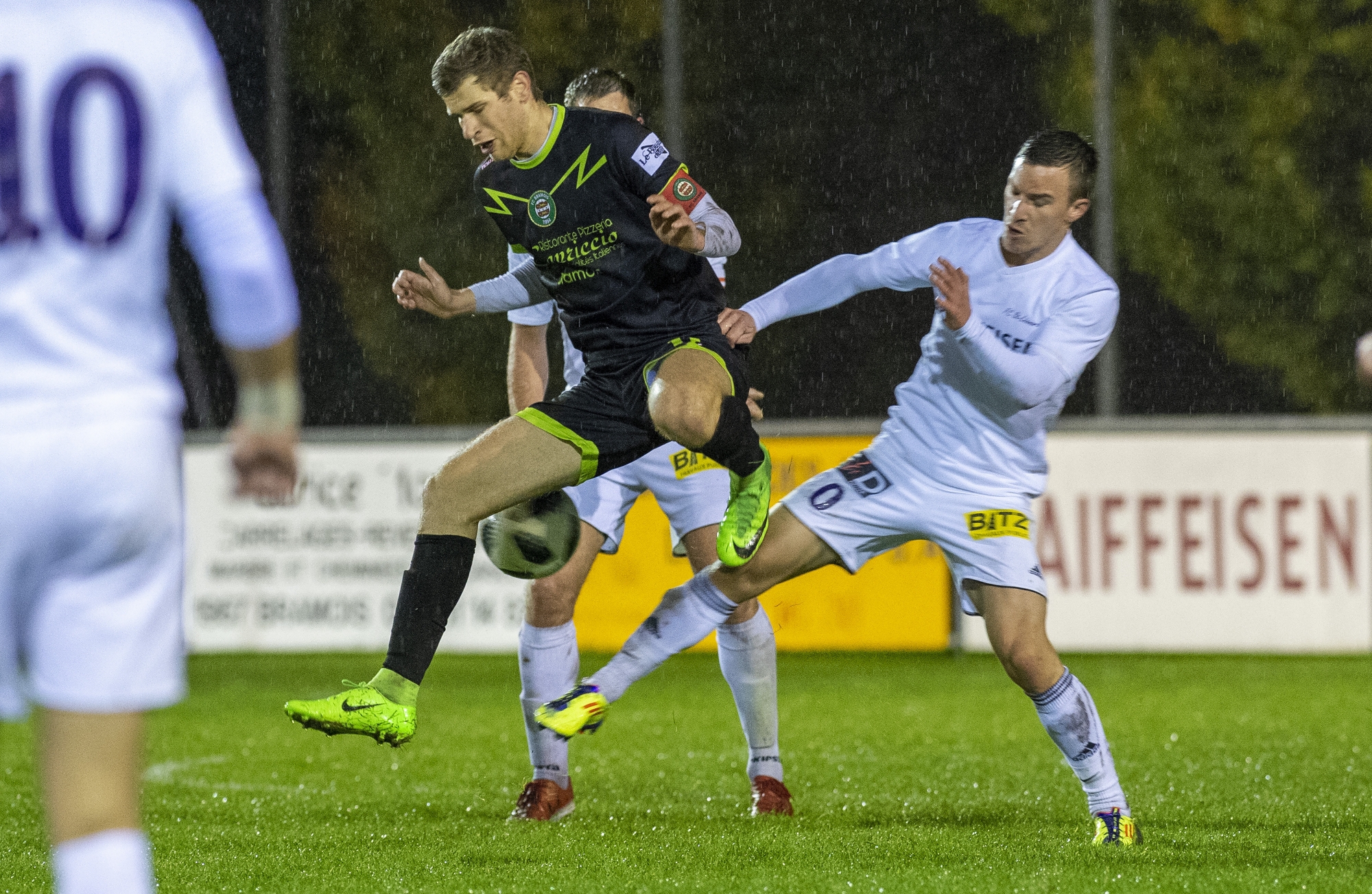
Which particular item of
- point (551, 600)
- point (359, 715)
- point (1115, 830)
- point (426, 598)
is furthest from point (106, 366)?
point (551, 600)

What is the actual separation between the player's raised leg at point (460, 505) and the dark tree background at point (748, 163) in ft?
34.4

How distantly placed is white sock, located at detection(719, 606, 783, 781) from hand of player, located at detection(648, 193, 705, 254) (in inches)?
61.3

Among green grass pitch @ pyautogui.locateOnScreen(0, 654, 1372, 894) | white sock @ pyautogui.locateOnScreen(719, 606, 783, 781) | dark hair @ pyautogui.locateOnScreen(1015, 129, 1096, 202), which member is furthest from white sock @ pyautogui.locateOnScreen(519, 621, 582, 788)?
dark hair @ pyautogui.locateOnScreen(1015, 129, 1096, 202)

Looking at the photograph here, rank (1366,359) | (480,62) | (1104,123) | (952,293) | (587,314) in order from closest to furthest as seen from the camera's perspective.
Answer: (1366,359)
(952,293)
(480,62)
(587,314)
(1104,123)

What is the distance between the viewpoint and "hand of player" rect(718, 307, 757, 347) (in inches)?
192

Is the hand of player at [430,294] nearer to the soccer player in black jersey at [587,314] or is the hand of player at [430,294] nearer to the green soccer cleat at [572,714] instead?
the soccer player in black jersey at [587,314]

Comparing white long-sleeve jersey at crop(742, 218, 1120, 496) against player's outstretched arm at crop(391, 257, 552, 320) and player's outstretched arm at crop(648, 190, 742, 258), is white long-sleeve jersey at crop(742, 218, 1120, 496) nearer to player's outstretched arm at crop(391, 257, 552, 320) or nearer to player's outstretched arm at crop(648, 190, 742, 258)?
player's outstretched arm at crop(648, 190, 742, 258)

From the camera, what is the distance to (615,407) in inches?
190

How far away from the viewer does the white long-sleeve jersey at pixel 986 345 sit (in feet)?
15.3

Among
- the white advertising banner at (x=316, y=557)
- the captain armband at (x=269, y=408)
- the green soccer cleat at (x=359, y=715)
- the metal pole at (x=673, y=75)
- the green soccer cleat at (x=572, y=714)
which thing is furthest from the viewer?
the metal pole at (x=673, y=75)

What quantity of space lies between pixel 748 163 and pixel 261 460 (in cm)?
1412

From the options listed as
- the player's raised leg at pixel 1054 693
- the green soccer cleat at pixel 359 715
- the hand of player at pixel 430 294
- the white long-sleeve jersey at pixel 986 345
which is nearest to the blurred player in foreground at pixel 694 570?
the hand of player at pixel 430 294

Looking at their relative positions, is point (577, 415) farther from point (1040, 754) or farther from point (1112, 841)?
point (1040, 754)

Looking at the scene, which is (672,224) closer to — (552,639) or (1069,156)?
A: (1069,156)
